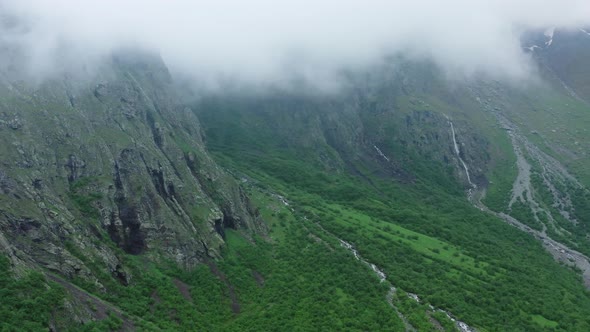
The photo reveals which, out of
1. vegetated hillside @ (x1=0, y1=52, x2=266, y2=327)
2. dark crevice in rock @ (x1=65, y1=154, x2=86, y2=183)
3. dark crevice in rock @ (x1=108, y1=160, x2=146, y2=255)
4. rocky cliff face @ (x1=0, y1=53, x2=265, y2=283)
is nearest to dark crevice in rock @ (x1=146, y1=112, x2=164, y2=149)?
rocky cliff face @ (x1=0, y1=53, x2=265, y2=283)

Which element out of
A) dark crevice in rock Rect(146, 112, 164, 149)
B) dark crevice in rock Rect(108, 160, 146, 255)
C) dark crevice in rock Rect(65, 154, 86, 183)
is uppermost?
dark crevice in rock Rect(146, 112, 164, 149)

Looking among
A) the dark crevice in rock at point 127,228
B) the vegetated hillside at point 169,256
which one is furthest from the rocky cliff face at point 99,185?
the vegetated hillside at point 169,256

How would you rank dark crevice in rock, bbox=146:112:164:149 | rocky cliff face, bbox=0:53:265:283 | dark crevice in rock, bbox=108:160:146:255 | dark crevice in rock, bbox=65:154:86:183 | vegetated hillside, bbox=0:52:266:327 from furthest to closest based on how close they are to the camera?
dark crevice in rock, bbox=146:112:164:149, dark crevice in rock, bbox=65:154:86:183, dark crevice in rock, bbox=108:160:146:255, rocky cliff face, bbox=0:53:265:283, vegetated hillside, bbox=0:52:266:327

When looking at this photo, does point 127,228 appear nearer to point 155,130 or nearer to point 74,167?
point 74,167

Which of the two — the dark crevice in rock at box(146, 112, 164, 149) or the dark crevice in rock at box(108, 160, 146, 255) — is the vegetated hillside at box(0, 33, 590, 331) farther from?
the dark crevice in rock at box(146, 112, 164, 149)

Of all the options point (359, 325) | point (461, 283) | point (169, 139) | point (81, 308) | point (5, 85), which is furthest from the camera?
point (169, 139)

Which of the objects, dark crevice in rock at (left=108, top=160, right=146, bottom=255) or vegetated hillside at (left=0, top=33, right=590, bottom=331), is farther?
dark crevice in rock at (left=108, top=160, right=146, bottom=255)

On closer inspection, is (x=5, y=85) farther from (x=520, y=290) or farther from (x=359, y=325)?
(x=520, y=290)

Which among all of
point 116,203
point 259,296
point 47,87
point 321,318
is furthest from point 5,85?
point 321,318
